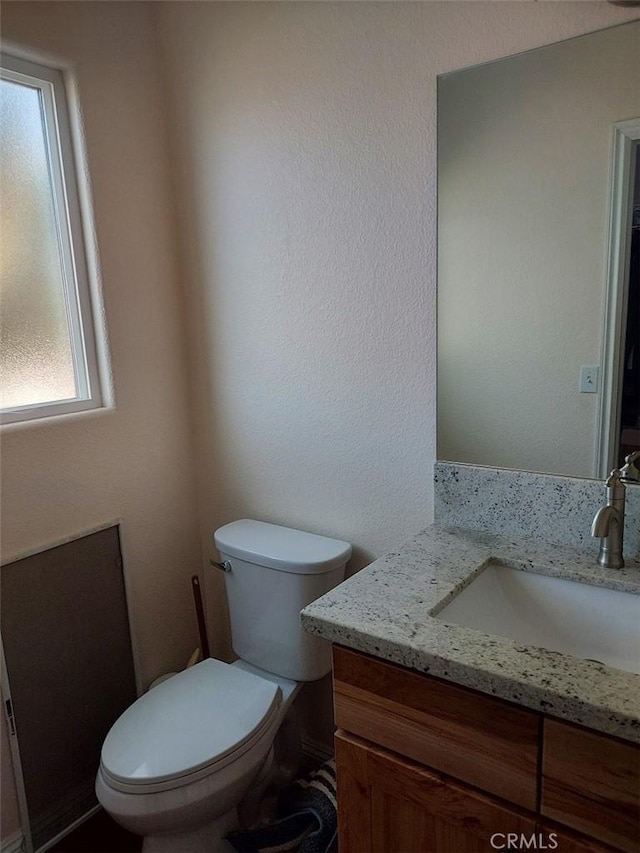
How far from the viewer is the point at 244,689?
61.5 inches

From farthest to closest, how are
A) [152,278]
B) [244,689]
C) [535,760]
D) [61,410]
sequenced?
1. [152,278]
2. [61,410]
3. [244,689]
4. [535,760]

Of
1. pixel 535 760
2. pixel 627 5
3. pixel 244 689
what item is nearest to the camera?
pixel 535 760

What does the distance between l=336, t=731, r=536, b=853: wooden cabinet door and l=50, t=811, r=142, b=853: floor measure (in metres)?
0.84

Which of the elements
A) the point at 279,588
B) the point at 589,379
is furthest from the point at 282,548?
the point at 589,379

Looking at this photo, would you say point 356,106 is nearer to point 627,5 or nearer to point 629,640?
point 627,5

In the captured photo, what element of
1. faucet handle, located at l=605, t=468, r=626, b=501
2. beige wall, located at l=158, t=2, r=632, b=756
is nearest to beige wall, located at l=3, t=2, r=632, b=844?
beige wall, located at l=158, t=2, r=632, b=756

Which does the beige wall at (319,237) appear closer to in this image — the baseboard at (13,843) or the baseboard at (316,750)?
the baseboard at (316,750)

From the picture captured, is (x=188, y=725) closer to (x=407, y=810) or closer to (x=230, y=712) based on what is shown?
(x=230, y=712)

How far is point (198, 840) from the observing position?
149cm

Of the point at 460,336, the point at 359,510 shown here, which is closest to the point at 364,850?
the point at 359,510

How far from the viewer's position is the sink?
110 centimetres

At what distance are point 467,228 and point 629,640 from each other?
3.00 ft

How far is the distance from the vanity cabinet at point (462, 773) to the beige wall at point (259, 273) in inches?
23.0

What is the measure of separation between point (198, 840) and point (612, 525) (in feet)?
4.16
